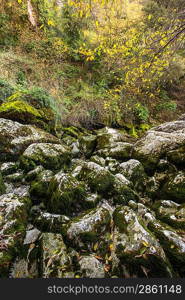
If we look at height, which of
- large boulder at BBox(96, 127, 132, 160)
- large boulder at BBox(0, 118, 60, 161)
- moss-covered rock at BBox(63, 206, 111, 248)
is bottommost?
moss-covered rock at BBox(63, 206, 111, 248)

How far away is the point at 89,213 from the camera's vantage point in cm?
216

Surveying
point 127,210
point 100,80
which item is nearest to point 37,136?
point 127,210

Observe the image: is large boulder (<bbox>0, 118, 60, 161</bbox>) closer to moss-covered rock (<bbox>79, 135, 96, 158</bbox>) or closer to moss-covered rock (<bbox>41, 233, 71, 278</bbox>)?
moss-covered rock (<bbox>79, 135, 96, 158</bbox>)

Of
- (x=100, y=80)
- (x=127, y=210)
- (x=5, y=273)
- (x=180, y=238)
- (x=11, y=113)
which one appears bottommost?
(x=5, y=273)

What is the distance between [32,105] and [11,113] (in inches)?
42.4

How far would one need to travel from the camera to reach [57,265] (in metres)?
1.58

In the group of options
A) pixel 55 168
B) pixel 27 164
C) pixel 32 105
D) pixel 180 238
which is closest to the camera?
pixel 180 238

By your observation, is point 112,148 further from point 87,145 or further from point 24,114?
point 24,114

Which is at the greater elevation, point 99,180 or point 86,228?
point 99,180

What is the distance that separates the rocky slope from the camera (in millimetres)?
1649

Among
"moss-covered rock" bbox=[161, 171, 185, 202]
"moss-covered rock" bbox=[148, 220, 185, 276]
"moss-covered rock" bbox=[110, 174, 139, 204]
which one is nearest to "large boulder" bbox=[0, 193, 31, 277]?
"moss-covered rock" bbox=[110, 174, 139, 204]

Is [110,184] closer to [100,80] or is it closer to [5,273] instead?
[5,273]

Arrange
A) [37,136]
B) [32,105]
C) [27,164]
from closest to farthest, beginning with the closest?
[27,164] < [37,136] < [32,105]


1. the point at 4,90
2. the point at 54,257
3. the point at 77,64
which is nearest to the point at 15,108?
the point at 4,90
